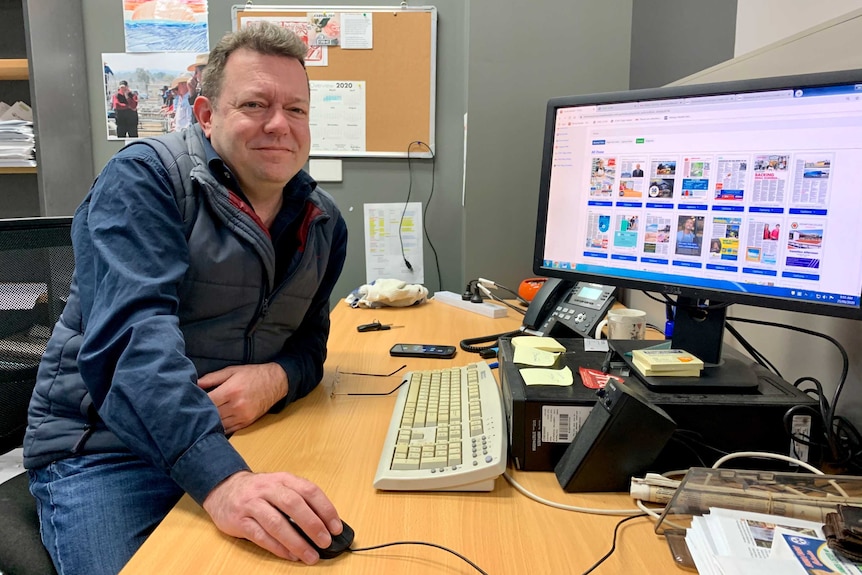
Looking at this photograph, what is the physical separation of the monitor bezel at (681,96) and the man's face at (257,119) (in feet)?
1.62

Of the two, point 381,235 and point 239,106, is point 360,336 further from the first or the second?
point 381,235

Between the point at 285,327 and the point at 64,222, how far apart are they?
0.54 metres

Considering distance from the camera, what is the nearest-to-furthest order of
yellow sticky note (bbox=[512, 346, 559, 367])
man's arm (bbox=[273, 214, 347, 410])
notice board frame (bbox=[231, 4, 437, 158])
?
yellow sticky note (bbox=[512, 346, 559, 367]) < man's arm (bbox=[273, 214, 347, 410]) < notice board frame (bbox=[231, 4, 437, 158])

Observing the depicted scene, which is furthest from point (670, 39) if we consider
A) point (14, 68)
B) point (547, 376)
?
point (14, 68)

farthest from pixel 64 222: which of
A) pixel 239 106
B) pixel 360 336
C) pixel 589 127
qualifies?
pixel 589 127

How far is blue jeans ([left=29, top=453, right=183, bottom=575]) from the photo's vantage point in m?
0.83

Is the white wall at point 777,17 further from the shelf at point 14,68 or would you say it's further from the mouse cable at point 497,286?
the shelf at point 14,68

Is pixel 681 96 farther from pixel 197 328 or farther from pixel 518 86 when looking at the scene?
pixel 518 86

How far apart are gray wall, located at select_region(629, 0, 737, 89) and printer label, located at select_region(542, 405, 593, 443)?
5.29 ft

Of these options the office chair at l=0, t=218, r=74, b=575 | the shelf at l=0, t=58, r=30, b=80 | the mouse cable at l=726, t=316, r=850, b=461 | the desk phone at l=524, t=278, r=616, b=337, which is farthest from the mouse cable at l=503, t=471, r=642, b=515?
the shelf at l=0, t=58, r=30, b=80

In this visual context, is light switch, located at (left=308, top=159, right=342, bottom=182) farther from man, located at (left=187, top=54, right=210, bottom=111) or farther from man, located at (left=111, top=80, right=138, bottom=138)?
man, located at (left=111, top=80, right=138, bottom=138)

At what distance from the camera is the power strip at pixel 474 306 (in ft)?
5.61

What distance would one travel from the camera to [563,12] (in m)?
1.84

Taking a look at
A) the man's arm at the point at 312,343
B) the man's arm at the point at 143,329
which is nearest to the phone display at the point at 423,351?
the man's arm at the point at 312,343
